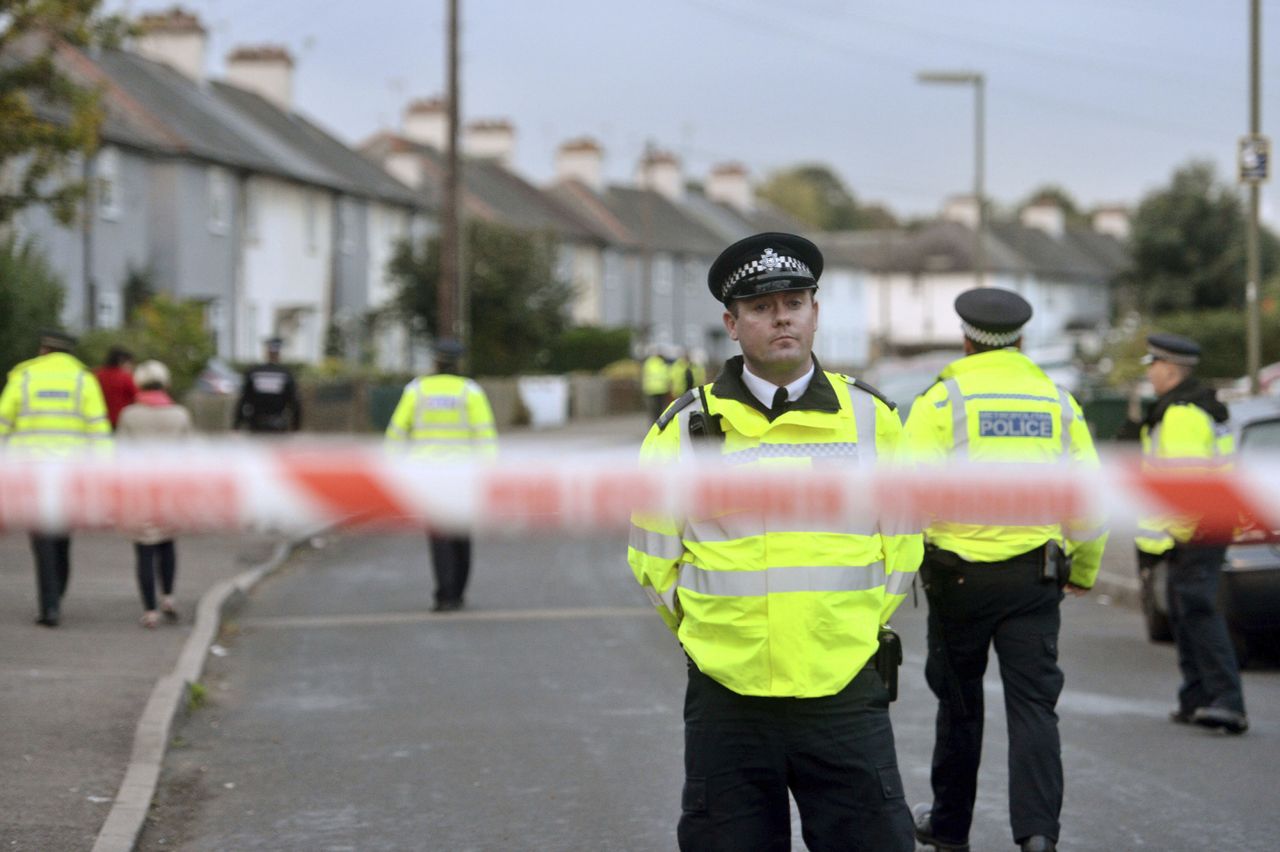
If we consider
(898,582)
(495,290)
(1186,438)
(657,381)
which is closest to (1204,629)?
(1186,438)

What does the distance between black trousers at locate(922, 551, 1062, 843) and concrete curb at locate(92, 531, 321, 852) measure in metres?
2.77

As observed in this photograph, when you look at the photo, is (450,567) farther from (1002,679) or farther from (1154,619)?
(1002,679)

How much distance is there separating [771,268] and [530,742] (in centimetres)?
433

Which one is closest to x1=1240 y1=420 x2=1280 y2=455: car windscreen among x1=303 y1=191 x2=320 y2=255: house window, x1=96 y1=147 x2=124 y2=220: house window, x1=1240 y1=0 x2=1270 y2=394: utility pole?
x1=1240 y1=0 x2=1270 y2=394: utility pole

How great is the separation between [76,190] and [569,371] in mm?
34879

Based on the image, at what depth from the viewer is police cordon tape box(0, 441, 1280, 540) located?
376 centimetres

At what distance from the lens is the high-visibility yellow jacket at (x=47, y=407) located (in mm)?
11008

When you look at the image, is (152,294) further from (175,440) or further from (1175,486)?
(1175,486)

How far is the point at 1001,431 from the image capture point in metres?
5.80

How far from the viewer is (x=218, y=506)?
3801 mm

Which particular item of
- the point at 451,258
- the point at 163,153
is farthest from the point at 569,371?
the point at 451,258

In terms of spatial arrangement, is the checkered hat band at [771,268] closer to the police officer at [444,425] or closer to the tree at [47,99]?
the police officer at [444,425]

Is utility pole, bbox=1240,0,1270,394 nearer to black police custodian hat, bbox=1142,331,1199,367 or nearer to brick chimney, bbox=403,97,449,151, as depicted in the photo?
black police custodian hat, bbox=1142,331,1199,367

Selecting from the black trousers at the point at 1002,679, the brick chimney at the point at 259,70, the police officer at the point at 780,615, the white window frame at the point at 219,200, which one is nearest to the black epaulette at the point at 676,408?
the police officer at the point at 780,615
